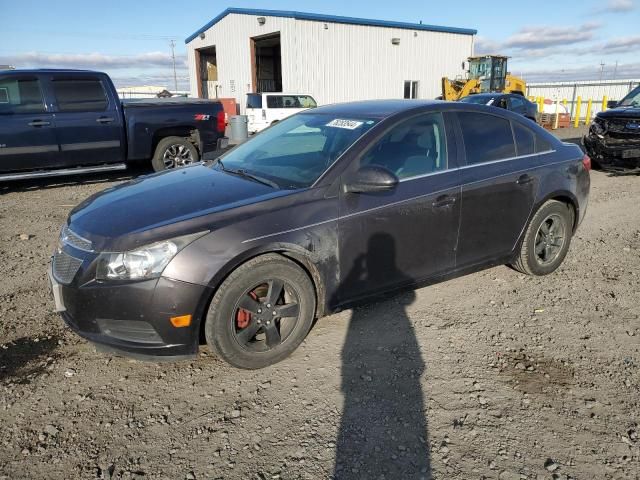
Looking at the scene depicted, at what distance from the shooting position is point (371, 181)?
315 cm

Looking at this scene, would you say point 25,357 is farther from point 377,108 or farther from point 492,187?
point 492,187

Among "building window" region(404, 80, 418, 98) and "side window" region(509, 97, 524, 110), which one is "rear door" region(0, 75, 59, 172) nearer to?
"side window" region(509, 97, 524, 110)

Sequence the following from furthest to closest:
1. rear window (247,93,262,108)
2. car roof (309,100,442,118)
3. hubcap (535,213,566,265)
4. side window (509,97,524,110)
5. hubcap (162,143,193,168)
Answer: rear window (247,93,262,108) → side window (509,97,524,110) → hubcap (162,143,193,168) → hubcap (535,213,566,265) → car roof (309,100,442,118)

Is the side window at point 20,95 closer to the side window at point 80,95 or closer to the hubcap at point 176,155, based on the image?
the side window at point 80,95

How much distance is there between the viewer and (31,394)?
2855mm

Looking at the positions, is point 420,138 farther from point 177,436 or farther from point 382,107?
point 177,436

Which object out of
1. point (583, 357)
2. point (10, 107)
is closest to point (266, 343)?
point (583, 357)

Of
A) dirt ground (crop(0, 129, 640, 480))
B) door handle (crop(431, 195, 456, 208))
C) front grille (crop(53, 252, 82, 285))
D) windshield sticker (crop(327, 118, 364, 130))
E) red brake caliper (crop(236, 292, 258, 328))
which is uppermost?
windshield sticker (crop(327, 118, 364, 130))

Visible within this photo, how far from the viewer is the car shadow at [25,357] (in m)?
3.04

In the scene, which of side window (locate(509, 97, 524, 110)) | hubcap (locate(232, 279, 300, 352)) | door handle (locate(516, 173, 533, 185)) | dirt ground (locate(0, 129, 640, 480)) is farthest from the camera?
side window (locate(509, 97, 524, 110))

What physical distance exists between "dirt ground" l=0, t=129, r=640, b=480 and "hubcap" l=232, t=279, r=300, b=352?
21cm

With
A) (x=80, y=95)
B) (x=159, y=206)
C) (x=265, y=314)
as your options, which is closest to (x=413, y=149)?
(x=265, y=314)

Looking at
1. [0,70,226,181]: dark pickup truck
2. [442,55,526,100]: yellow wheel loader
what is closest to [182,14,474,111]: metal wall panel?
[442,55,526,100]: yellow wheel loader

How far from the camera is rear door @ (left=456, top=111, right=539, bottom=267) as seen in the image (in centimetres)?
379
